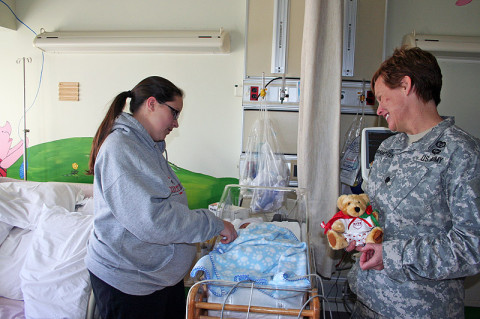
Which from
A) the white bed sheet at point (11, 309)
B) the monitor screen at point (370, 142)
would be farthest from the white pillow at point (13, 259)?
the monitor screen at point (370, 142)

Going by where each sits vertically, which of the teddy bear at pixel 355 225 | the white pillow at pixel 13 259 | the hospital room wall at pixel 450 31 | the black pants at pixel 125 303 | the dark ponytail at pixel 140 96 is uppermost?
the hospital room wall at pixel 450 31

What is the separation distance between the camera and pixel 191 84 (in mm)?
3137

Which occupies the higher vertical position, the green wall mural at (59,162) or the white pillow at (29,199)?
the green wall mural at (59,162)

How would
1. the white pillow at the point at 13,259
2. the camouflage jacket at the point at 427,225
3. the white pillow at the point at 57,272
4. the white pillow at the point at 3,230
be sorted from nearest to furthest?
the camouflage jacket at the point at 427,225
the white pillow at the point at 57,272
the white pillow at the point at 13,259
the white pillow at the point at 3,230

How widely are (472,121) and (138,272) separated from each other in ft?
9.75

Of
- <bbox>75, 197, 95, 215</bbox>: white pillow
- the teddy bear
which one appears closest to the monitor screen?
the teddy bear

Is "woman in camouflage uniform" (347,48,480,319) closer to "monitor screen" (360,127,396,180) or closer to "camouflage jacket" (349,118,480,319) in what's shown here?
"camouflage jacket" (349,118,480,319)

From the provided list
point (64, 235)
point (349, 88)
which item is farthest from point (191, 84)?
point (64, 235)

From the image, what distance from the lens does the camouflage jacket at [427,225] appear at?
1079 millimetres

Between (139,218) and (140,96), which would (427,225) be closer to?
(139,218)

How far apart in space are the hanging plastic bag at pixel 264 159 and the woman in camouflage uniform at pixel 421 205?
1.19 metres

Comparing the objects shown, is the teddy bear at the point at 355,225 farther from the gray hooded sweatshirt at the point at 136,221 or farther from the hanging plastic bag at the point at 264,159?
the hanging plastic bag at the point at 264,159

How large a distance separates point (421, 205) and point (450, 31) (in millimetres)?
2386

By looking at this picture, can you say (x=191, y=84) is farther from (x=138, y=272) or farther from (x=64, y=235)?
(x=138, y=272)
